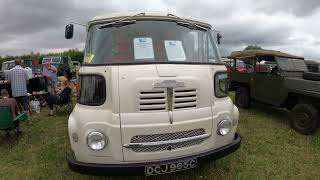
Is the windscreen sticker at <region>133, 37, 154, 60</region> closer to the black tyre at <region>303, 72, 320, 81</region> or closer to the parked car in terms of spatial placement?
the parked car

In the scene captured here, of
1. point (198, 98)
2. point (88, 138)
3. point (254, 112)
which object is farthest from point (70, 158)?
point (254, 112)

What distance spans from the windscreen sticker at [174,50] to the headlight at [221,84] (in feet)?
1.77

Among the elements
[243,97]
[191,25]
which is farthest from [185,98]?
[243,97]

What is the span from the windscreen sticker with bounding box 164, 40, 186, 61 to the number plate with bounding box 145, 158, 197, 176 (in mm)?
1305

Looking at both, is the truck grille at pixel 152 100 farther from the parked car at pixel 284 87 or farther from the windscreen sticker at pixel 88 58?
the parked car at pixel 284 87

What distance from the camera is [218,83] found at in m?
4.53

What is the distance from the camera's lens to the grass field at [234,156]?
510 centimetres

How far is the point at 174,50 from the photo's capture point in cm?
439

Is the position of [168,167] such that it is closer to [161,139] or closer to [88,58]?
[161,139]

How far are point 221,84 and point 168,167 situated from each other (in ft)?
4.76

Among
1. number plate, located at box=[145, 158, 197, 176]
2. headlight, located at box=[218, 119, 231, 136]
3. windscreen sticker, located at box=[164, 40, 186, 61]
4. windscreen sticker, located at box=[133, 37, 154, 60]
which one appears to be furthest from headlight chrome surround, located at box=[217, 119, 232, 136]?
windscreen sticker, located at box=[133, 37, 154, 60]

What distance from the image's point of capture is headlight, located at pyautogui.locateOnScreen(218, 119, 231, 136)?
14.1 ft

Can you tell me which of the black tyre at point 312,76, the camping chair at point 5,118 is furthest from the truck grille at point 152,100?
the black tyre at point 312,76

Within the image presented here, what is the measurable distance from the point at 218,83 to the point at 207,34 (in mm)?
840
